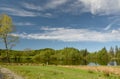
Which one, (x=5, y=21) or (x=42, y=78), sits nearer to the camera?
(x=42, y=78)

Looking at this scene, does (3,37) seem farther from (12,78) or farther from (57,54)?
(57,54)

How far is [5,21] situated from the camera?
53.5m

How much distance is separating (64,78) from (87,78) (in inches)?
88.0

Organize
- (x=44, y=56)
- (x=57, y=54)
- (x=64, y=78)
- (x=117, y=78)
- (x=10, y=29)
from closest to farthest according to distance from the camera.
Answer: (x=64, y=78) < (x=117, y=78) < (x=10, y=29) < (x=44, y=56) < (x=57, y=54)

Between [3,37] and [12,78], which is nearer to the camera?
[12,78]

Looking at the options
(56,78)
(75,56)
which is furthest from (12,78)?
(75,56)

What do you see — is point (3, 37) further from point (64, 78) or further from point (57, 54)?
point (57, 54)

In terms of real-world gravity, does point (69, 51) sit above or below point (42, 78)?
above

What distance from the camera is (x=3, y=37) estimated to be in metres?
53.8

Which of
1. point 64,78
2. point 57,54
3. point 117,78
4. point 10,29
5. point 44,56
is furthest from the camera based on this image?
point 57,54

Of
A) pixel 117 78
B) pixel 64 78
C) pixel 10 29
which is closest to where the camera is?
pixel 64 78

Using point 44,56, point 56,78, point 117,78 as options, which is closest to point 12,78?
point 56,78

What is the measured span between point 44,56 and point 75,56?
92.9 ft

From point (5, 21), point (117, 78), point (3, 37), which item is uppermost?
point (5, 21)
